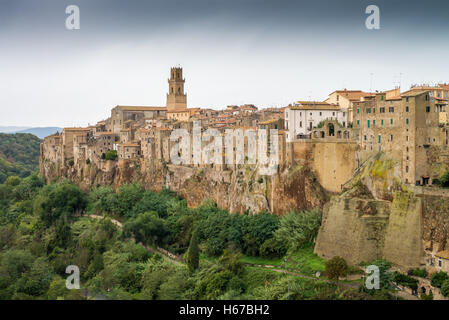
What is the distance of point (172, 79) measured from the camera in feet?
266

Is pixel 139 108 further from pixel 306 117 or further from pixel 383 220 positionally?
pixel 383 220

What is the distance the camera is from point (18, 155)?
111188 mm

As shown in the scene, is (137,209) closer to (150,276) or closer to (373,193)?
(150,276)

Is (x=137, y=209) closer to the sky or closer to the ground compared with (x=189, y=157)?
closer to the ground

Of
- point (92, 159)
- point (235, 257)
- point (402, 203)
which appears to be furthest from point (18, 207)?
point (402, 203)

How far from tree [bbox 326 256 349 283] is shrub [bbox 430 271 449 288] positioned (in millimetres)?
5489

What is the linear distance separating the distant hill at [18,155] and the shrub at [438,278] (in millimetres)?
75496

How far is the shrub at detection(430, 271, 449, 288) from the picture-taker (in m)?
32.5

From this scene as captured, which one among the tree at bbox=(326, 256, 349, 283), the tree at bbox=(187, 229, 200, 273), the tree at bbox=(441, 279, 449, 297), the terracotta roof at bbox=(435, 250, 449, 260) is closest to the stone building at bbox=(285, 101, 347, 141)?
the tree at bbox=(187, 229, 200, 273)

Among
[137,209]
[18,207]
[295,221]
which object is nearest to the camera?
[295,221]

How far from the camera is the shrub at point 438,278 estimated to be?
32.5 metres

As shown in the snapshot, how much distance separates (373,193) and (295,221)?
6.49 meters

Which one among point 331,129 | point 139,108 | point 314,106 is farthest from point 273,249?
point 139,108

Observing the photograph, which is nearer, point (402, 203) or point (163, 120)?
point (402, 203)
